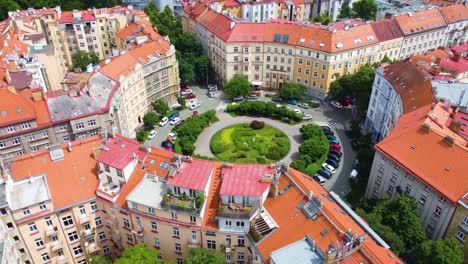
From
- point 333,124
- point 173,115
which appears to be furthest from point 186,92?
point 333,124

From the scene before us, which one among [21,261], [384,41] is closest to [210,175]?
[21,261]

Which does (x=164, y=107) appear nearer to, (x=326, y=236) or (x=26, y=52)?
(x=26, y=52)

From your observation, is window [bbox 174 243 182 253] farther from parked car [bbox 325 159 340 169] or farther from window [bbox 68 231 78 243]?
parked car [bbox 325 159 340 169]

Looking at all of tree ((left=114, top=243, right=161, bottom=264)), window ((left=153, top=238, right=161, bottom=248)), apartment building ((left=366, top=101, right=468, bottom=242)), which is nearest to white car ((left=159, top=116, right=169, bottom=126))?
window ((left=153, top=238, right=161, bottom=248))

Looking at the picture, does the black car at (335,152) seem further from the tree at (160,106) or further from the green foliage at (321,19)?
the green foliage at (321,19)

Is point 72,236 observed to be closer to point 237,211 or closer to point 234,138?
point 237,211

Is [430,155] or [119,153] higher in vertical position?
[119,153]
